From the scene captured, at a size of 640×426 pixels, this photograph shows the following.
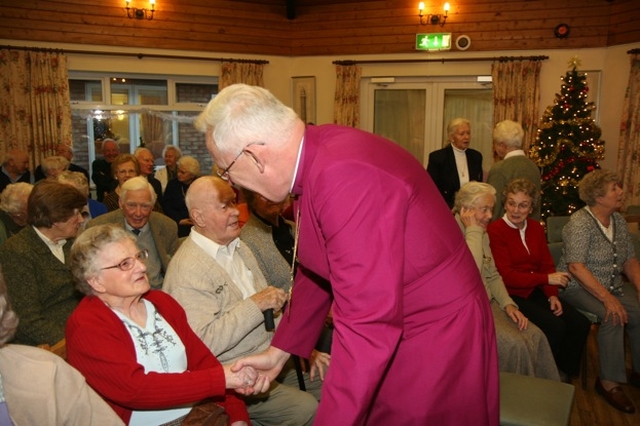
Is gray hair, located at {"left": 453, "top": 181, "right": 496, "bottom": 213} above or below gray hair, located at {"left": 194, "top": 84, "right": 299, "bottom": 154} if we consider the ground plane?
below

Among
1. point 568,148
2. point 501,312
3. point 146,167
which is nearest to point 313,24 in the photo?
point 146,167

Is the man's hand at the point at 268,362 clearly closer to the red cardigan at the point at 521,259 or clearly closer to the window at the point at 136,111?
the red cardigan at the point at 521,259

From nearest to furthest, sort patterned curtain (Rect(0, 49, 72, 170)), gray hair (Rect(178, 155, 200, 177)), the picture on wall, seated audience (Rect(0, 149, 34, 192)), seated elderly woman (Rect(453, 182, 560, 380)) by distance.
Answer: seated elderly woman (Rect(453, 182, 560, 380)) < gray hair (Rect(178, 155, 200, 177)) < seated audience (Rect(0, 149, 34, 192)) < patterned curtain (Rect(0, 49, 72, 170)) < the picture on wall

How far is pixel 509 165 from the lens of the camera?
4.70 m

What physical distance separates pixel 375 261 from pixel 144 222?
290 centimetres

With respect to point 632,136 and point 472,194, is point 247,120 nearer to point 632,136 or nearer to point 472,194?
point 472,194

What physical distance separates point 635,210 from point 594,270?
11.1 ft

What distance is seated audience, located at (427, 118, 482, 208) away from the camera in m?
5.75

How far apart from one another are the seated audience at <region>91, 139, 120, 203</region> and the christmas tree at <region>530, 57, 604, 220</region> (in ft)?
17.8

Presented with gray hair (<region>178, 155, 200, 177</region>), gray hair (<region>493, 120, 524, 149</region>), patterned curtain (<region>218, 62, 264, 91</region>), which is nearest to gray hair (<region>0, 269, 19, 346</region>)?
gray hair (<region>493, 120, 524, 149</region>)

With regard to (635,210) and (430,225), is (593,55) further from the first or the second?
(430,225)

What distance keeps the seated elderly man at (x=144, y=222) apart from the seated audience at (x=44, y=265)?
584mm

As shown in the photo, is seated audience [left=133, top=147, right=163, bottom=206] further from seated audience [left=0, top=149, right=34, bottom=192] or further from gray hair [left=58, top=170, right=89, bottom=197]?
gray hair [left=58, top=170, right=89, bottom=197]

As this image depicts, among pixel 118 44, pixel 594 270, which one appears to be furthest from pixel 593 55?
pixel 118 44
